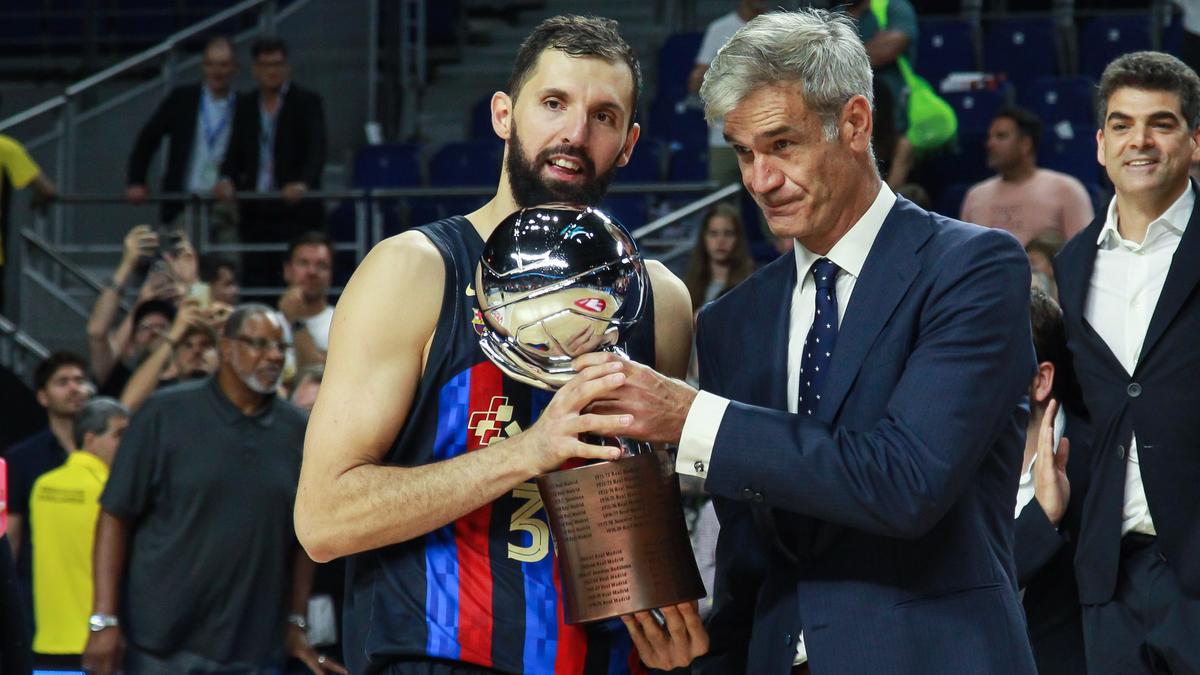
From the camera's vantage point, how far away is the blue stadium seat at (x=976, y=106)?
9.59m

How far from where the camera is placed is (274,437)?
5965 millimetres

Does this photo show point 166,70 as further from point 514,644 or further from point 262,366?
point 514,644

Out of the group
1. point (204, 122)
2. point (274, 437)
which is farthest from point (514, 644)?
point (204, 122)

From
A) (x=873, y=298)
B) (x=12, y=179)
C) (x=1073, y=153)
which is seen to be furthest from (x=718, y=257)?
(x=873, y=298)

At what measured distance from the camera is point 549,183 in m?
2.85

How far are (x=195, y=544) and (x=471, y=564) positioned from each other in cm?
332

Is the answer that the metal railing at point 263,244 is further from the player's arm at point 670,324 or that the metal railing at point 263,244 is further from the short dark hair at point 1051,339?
the player's arm at point 670,324

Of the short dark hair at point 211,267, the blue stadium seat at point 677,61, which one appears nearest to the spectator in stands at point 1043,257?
the short dark hair at point 211,267

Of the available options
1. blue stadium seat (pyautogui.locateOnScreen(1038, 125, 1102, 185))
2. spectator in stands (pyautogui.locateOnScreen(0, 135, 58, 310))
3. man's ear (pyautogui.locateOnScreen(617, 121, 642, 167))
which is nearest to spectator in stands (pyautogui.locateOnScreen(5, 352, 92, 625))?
spectator in stands (pyautogui.locateOnScreen(0, 135, 58, 310))

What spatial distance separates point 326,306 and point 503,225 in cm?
570

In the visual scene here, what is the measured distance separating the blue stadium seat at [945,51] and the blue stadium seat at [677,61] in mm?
1615

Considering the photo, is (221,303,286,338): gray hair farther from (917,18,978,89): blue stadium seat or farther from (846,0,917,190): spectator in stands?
(917,18,978,89): blue stadium seat

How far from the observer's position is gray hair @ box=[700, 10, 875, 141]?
2.57 meters

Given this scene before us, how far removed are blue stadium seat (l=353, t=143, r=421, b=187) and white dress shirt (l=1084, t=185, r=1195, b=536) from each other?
7095 mm
